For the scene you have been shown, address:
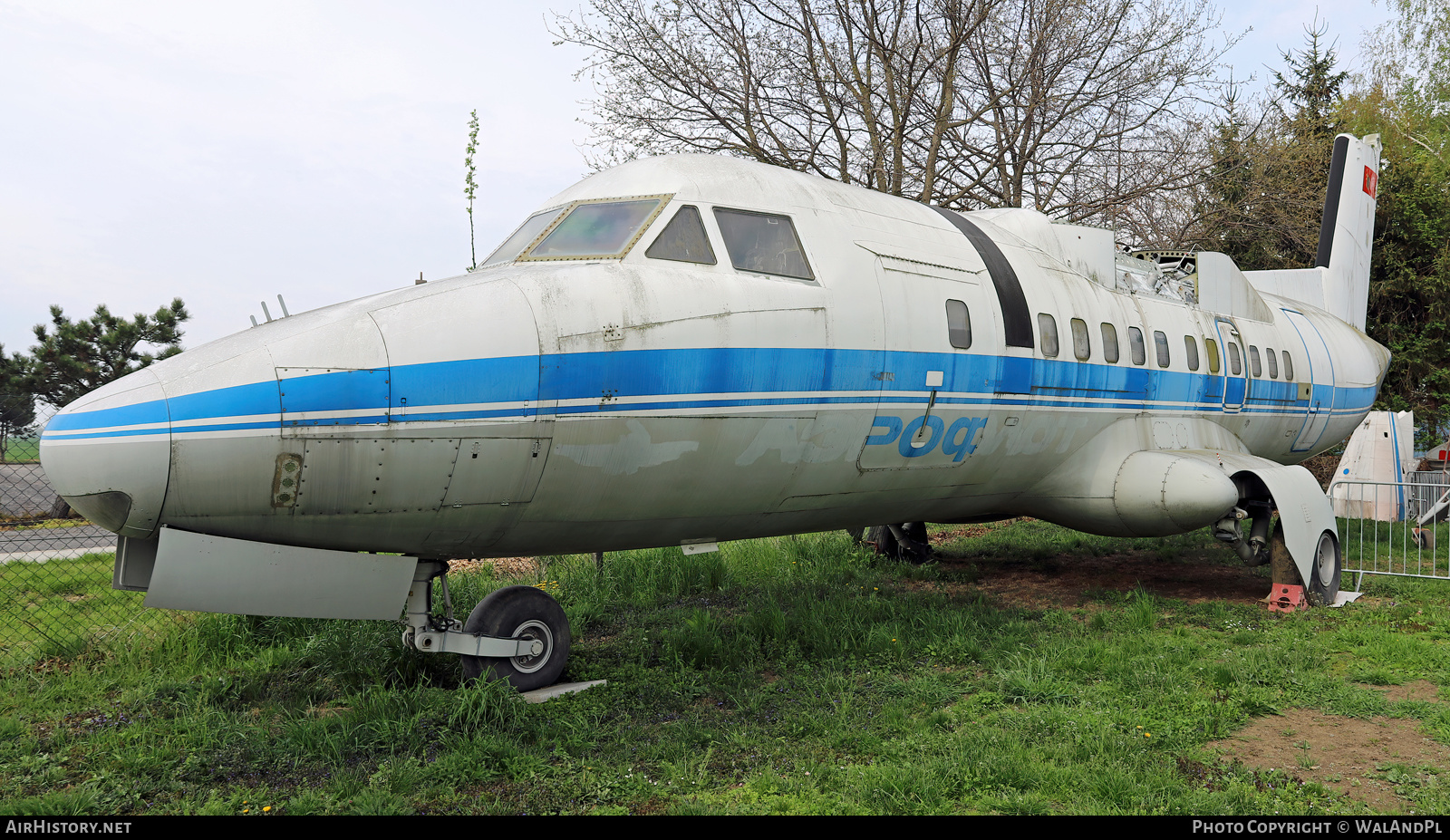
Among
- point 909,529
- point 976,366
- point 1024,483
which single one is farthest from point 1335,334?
point 976,366

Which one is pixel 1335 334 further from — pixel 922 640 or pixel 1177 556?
pixel 922 640

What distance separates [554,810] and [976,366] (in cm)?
454

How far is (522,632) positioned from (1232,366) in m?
8.87

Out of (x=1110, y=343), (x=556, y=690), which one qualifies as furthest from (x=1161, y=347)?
(x=556, y=690)

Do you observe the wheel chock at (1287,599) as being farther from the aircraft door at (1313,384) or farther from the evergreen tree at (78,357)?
the evergreen tree at (78,357)

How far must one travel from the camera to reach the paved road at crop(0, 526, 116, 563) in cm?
1242

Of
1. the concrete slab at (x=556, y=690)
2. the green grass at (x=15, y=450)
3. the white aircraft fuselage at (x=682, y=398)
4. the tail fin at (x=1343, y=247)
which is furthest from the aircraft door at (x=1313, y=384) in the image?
the green grass at (x=15, y=450)

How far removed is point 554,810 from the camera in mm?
4215

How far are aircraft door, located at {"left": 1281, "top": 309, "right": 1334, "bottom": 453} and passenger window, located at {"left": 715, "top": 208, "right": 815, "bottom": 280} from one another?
30.0 ft

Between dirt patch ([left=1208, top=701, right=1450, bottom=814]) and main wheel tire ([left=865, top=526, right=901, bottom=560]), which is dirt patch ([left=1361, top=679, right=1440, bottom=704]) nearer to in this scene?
dirt patch ([left=1208, top=701, right=1450, bottom=814])

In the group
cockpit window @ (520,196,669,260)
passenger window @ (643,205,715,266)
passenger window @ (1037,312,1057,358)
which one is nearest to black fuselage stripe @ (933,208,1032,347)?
passenger window @ (1037,312,1057,358)

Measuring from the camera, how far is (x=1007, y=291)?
7.53 m

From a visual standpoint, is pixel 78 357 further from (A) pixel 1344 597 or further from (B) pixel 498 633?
(A) pixel 1344 597

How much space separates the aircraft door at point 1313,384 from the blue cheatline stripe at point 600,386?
6537 millimetres
